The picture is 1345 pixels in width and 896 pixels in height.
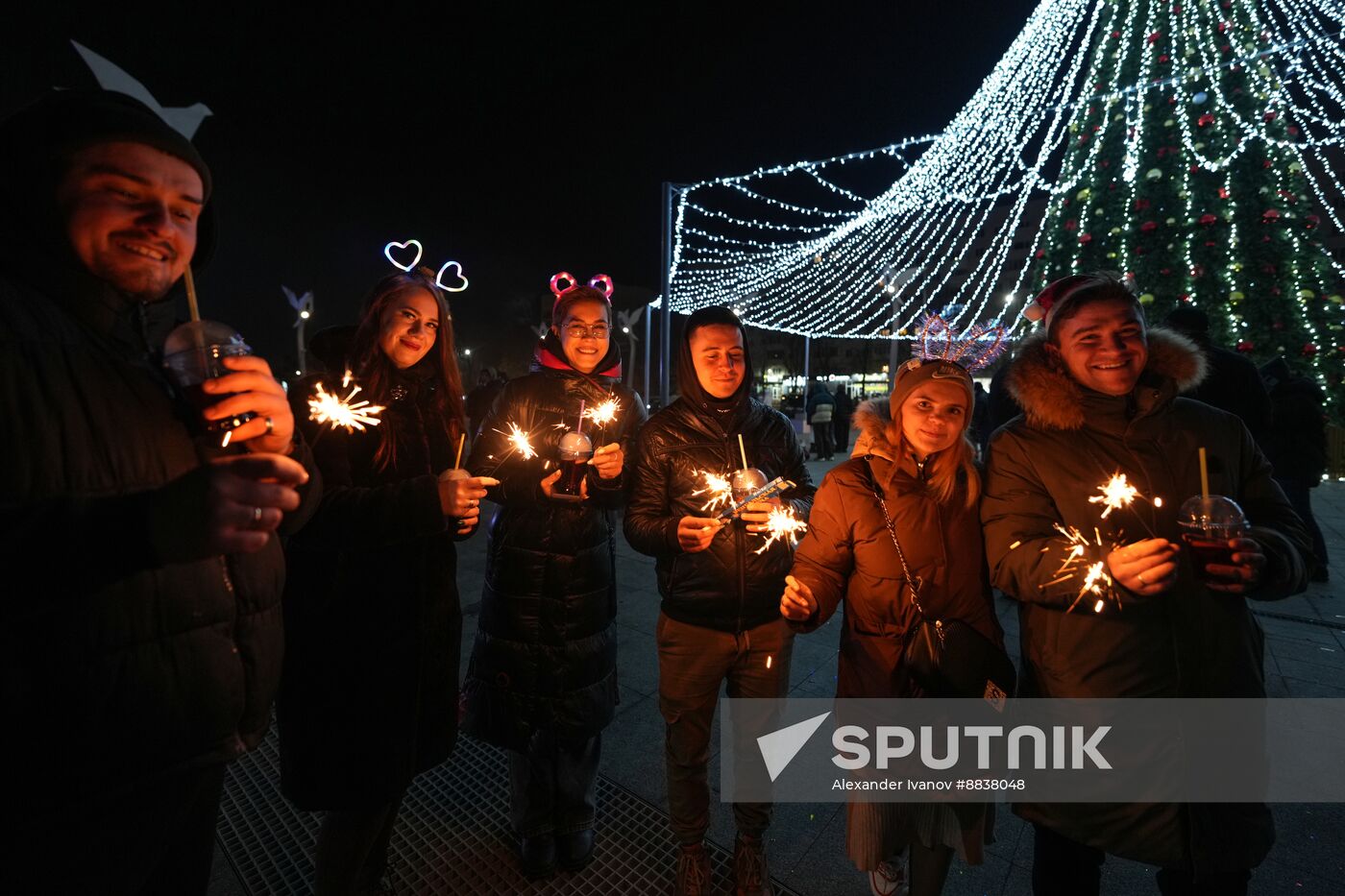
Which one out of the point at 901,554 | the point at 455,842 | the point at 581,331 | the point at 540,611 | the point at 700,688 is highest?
the point at 581,331

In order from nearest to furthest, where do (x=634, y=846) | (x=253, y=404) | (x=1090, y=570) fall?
(x=253, y=404) < (x=1090, y=570) < (x=634, y=846)

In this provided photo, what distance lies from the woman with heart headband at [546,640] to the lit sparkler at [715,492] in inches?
16.3

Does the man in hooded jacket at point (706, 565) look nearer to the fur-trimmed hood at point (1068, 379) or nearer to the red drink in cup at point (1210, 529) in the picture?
the fur-trimmed hood at point (1068, 379)

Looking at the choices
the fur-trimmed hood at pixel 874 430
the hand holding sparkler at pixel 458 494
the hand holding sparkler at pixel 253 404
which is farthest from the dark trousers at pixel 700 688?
the hand holding sparkler at pixel 253 404

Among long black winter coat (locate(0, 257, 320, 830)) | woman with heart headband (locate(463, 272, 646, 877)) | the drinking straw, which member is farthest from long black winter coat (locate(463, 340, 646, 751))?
the drinking straw

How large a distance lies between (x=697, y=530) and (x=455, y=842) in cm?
208

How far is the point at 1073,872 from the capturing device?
2.16 metres

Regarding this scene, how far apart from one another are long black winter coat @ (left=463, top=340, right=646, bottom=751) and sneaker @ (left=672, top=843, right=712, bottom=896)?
68 cm

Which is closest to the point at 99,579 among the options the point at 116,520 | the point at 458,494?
the point at 116,520

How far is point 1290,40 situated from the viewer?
9695 millimetres

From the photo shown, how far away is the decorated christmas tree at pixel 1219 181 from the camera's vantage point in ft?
34.9

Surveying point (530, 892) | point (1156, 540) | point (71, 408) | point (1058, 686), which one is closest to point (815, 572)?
point (1058, 686)

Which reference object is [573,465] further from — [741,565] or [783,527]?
[783,527]

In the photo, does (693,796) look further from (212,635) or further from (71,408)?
(71,408)
